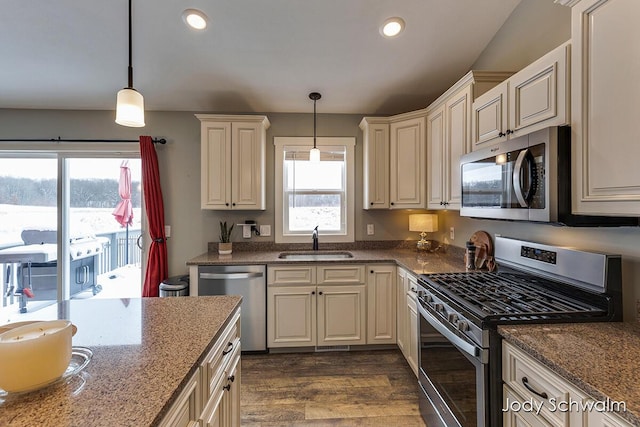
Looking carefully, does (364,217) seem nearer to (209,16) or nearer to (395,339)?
(395,339)

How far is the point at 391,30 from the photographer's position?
88.5 inches

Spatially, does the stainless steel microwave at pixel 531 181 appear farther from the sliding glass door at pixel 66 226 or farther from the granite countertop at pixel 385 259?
the sliding glass door at pixel 66 226

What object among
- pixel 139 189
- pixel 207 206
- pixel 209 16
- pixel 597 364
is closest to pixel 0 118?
pixel 139 189

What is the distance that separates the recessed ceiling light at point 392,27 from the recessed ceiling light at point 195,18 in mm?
1384

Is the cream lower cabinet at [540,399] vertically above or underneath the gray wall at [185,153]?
underneath

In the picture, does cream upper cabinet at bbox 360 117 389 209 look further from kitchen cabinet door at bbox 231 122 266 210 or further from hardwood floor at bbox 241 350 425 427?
hardwood floor at bbox 241 350 425 427

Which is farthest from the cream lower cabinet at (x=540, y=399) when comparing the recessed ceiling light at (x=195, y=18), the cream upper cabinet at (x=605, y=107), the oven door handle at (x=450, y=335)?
the recessed ceiling light at (x=195, y=18)

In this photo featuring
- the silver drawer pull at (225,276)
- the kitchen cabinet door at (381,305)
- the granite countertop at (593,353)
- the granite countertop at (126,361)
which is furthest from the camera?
the kitchen cabinet door at (381,305)

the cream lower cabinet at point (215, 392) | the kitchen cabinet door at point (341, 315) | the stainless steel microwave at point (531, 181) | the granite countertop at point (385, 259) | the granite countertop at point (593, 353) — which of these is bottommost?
the kitchen cabinet door at point (341, 315)

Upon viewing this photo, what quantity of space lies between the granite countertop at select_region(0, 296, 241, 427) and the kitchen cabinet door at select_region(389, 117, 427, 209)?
205cm

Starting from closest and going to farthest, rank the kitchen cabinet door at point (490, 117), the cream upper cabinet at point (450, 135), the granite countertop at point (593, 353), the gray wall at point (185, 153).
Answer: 1. the granite countertop at point (593, 353)
2. the kitchen cabinet door at point (490, 117)
3. the cream upper cabinet at point (450, 135)
4. the gray wall at point (185, 153)

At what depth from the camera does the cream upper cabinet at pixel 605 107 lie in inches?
40.2

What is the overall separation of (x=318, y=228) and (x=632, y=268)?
2547 mm

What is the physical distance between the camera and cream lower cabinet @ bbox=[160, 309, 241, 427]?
877mm
